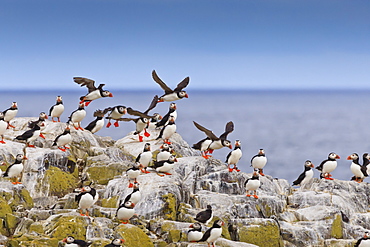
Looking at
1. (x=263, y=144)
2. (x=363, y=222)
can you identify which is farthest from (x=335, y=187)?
(x=263, y=144)

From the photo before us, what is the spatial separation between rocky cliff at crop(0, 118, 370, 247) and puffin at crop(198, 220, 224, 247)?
0.79 feet

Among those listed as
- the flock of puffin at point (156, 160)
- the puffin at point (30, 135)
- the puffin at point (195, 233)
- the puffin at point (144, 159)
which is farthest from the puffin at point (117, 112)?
the puffin at point (195, 233)

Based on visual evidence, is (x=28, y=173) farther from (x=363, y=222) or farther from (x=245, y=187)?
(x=363, y=222)

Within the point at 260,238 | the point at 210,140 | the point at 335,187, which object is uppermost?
the point at 210,140

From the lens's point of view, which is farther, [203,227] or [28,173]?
[28,173]

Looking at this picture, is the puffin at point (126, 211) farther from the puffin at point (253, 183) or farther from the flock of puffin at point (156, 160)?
the puffin at point (253, 183)

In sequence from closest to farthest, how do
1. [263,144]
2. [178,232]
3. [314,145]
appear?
[178,232] < [263,144] < [314,145]

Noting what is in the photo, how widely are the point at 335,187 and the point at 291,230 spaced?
339 cm

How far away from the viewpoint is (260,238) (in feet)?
46.0

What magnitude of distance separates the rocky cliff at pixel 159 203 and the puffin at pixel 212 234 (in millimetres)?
240

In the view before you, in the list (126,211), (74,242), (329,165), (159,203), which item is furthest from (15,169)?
(329,165)

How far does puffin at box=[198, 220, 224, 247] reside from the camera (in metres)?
12.3

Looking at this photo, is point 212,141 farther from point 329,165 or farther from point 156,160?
point 329,165

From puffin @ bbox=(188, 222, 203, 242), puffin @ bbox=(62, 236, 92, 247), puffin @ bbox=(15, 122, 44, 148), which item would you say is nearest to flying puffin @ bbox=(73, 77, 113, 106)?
puffin @ bbox=(15, 122, 44, 148)
